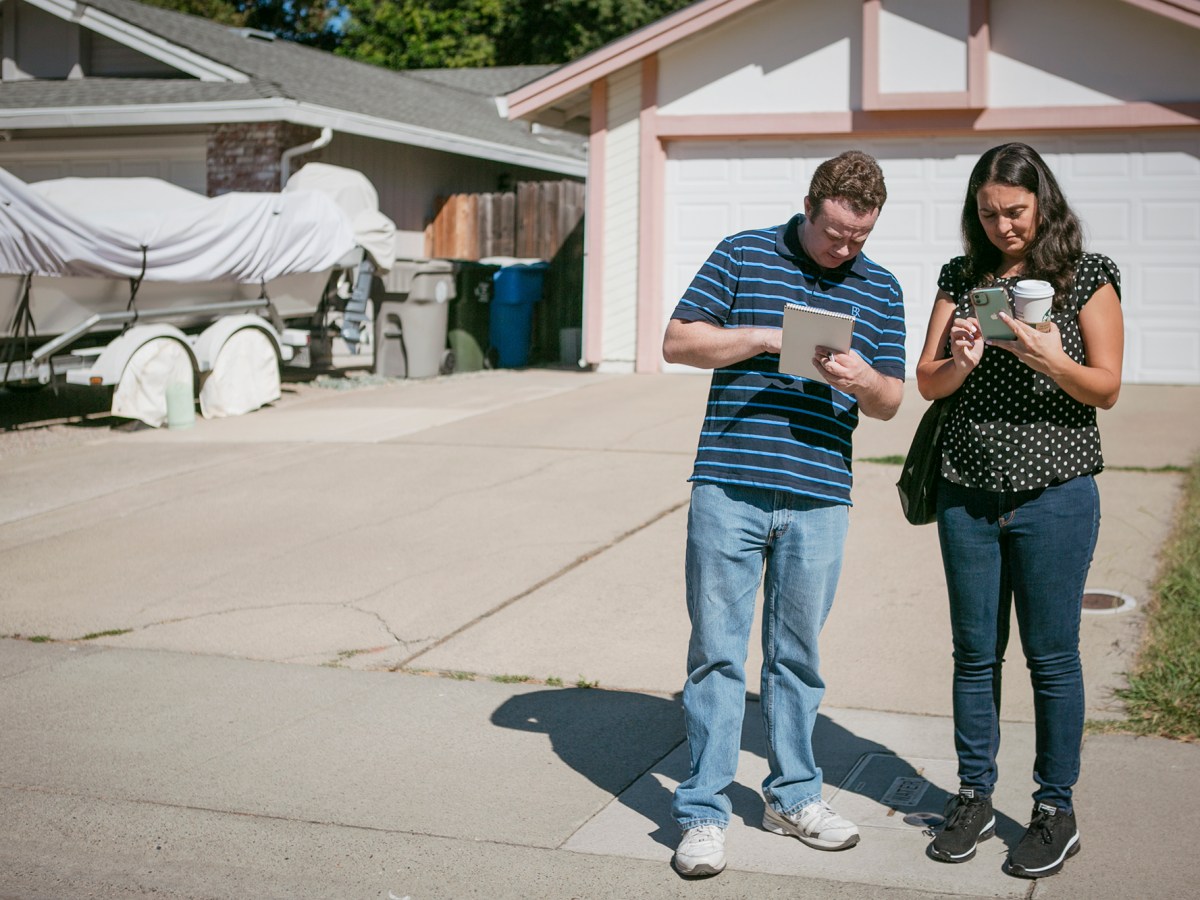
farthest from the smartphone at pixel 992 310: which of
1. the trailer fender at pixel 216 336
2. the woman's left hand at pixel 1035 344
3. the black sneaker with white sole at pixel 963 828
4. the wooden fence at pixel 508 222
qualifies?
the wooden fence at pixel 508 222

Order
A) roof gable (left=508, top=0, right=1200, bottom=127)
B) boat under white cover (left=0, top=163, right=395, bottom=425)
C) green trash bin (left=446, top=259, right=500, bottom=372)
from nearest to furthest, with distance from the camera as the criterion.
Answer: boat under white cover (left=0, top=163, right=395, bottom=425) < roof gable (left=508, top=0, right=1200, bottom=127) < green trash bin (left=446, top=259, right=500, bottom=372)

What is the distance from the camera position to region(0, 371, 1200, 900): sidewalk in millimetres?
3900

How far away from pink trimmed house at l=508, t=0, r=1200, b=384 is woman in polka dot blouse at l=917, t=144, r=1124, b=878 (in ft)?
33.3

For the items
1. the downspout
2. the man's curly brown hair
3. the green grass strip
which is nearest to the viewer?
the man's curly brown hair

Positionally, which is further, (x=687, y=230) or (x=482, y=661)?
(x=687, y=230)

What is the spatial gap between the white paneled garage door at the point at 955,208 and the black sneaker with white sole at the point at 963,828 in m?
10.6

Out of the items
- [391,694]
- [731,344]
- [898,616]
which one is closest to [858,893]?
[731,344]

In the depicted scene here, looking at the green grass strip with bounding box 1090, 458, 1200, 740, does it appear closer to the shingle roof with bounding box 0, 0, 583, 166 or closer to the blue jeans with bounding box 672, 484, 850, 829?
the blue jeans with bounding box 672, 484, 850, 829

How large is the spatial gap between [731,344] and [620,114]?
11794mm

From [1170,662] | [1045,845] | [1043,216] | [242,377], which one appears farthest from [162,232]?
[1045,845]

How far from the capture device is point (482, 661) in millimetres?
5840

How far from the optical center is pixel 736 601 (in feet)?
12.6

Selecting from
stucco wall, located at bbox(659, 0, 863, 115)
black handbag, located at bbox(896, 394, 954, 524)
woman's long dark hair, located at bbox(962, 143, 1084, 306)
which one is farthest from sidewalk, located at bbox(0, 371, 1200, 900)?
stucco wall, located at bbox(659, 0, 863, 115)

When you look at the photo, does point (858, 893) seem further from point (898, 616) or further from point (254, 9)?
point (254, 9)
